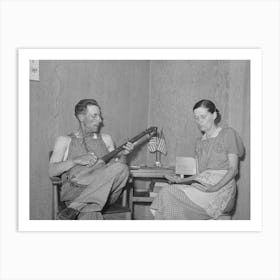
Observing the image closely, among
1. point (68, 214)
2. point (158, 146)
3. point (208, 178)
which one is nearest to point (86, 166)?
point (68, 214)

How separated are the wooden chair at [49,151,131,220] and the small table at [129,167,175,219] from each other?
0.04m

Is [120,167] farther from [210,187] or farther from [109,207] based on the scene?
[210,187]

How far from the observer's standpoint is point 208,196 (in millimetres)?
2541

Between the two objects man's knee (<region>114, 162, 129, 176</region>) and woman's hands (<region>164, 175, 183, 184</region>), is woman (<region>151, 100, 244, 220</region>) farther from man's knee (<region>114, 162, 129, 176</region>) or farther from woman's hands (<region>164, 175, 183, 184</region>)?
man's knee (<region>114, 162, 129, 176</region>)

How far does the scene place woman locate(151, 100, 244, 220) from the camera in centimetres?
254

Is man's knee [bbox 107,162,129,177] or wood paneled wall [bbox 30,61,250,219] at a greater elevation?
wood paneled wall [bbox 30,61,250,219]

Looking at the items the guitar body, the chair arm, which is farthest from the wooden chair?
the guitar body

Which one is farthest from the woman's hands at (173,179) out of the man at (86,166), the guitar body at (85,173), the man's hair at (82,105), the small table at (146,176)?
the man's hair at (82,105)

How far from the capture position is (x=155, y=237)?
8.25ft
